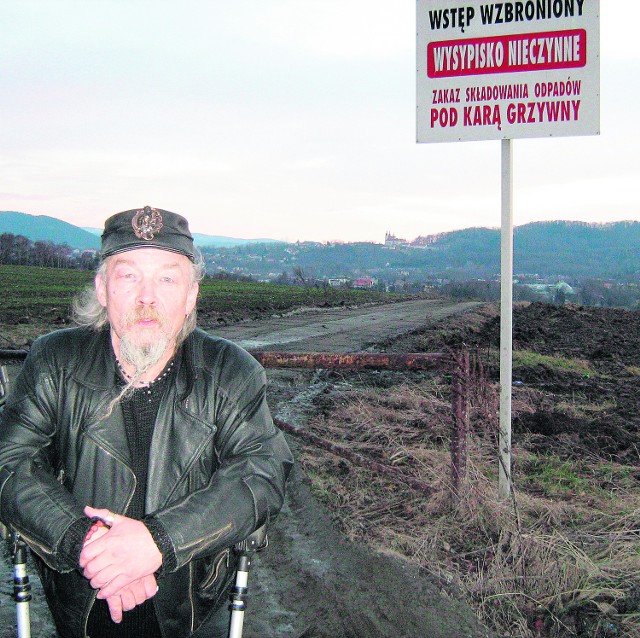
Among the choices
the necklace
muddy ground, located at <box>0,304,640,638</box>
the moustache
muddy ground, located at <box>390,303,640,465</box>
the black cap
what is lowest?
muddy ground, located at <box>390,303,640,465</box>

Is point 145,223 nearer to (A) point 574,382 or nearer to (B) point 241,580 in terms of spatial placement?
(B) point 241,580

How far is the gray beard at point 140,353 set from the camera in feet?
7.98

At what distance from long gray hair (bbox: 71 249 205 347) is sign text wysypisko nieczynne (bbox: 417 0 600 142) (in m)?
2.28

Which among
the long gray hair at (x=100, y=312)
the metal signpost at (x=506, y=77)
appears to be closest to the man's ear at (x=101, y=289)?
the long gray hair at (x=100, y=312)

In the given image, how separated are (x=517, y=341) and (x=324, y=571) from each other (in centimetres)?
1507

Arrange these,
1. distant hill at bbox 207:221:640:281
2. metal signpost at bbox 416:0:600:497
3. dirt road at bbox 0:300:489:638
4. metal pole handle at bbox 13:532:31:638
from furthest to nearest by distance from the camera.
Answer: distant hill at bbox 207:221:640:281 → metal signpost at bbox 416:0:600:497 → dirt road at bbox 0:300:489:638 → metal pole handle at bbox 13:532:31:638

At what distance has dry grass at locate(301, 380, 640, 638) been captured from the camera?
3420mm

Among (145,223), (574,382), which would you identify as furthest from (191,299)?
(574,382)

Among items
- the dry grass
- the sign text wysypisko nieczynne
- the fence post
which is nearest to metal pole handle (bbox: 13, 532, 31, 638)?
the dry grass

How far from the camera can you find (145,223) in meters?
2.45

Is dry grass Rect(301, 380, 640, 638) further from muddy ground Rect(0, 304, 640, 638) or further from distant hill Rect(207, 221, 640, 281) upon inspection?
distant hill Rect(207, 221, 640, 281)

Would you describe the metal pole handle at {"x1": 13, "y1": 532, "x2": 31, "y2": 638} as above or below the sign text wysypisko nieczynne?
below

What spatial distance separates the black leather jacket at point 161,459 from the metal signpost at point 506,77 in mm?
2334

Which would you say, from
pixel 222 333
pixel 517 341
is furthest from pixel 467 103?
pixel 517 341
